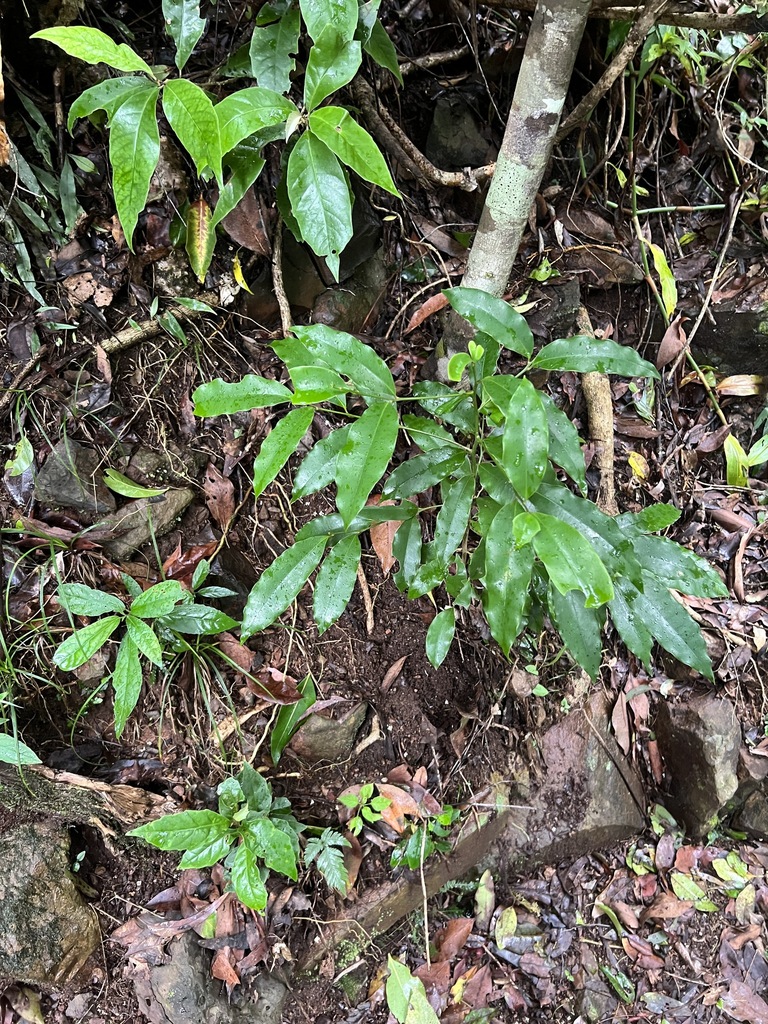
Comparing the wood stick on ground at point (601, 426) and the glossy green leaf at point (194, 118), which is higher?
the glossy green leaf at point (194, 118)

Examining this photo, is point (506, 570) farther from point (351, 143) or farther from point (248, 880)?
point (248, 880)

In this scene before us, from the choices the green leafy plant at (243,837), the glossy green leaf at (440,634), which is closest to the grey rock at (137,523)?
the green leafy plant at (243,837)

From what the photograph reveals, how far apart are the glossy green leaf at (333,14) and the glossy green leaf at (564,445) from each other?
3.15ft

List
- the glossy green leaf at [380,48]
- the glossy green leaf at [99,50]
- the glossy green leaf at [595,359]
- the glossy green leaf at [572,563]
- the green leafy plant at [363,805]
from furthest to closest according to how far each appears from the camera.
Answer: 1. the green leafy plant at [363,805]
2. the glossy green leaf at [380,48]
3. the glossy green leaf at [595,359]
4. the glossy green leaf at [99,50]
5. the glossy green leaf at [572,563]

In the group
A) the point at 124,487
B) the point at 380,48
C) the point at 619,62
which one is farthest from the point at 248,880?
the point at 619,62

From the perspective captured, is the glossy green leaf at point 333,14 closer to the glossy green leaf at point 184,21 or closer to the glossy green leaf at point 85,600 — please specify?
the glossy green leaf at point 184,21

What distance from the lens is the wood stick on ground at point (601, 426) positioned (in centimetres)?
248

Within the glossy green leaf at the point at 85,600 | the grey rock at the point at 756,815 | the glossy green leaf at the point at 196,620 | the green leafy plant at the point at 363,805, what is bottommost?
the grey rock at the point at 756,815

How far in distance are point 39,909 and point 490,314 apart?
222cm

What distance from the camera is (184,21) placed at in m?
1.51

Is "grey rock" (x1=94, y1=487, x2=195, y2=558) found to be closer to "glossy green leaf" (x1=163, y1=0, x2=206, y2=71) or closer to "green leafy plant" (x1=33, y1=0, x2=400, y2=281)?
"green leafy plant" (x1=33, y1=0, x2=400, y2=281)

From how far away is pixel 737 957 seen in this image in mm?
2555

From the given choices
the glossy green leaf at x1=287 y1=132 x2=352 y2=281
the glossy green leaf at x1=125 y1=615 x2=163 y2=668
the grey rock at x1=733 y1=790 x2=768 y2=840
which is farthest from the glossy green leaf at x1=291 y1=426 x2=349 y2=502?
the grey rock at x1=733 y1=790 x2=768 y2=840

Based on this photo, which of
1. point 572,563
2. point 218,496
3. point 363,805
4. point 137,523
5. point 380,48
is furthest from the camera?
point 363,805
